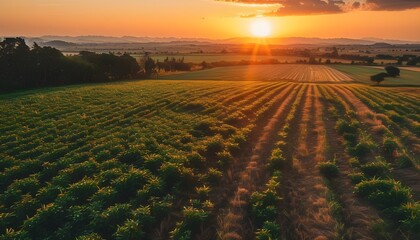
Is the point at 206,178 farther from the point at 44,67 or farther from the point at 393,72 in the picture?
the point at 393,72

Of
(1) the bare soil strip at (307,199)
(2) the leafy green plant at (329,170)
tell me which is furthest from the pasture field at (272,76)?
(2) the leafy green plant at (329,170)

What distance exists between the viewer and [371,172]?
15.8 meters

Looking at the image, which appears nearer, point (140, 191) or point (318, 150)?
point (140, 191)

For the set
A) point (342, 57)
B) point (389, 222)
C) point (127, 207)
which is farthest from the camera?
point (342, 57)

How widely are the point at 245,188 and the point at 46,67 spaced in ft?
221

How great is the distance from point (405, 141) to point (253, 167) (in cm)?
1209

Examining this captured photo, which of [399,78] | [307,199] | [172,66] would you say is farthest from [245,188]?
[172,66]

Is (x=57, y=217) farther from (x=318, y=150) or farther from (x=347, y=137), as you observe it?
(x=347, y=137)

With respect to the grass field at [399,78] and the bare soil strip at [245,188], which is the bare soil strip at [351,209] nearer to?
the bare soil strip at [245,188]

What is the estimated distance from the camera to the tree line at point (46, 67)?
203ft

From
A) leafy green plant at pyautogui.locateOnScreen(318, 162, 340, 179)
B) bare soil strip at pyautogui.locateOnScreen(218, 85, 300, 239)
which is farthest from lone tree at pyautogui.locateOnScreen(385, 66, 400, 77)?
leafy green plant at pyautogui.locateOnScreen(318, 162, 340, 179)

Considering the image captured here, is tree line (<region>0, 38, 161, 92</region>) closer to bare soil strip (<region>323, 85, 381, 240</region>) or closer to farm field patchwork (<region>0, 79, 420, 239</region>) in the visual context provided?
farm field patchwork (<region>0, 79, 420, 239</region>)

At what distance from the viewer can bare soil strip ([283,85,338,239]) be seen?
36.4 feet

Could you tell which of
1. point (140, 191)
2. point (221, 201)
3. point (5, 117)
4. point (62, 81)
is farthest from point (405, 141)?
point (62, 81)
